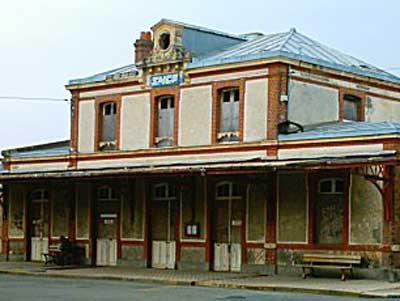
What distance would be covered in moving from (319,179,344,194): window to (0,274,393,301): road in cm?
491

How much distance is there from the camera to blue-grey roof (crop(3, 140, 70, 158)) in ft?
117

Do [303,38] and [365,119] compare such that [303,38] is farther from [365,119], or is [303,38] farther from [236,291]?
[236,291]

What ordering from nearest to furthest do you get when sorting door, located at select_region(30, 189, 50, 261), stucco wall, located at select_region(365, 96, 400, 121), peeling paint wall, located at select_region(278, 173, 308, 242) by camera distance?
1. peeling paint wall, located at select_region(278, 173, 308, 242)
2. stucco wall, located at select_region(365, 96, 400, 121)
3. door, located at select_region(30, 189, 50, 261)

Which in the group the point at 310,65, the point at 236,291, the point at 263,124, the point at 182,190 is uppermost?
the point at 310,65

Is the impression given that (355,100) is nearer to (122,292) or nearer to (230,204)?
(230,204)

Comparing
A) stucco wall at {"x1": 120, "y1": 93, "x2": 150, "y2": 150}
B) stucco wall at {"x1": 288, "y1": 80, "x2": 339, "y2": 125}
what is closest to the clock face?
stucco wall at {"x1": 120, "y1": 93, "x2": 150, "y2": 150}

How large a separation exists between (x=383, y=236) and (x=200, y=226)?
6.61 metres

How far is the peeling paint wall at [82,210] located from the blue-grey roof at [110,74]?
363cm

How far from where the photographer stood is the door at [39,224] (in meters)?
Answer: 35.4

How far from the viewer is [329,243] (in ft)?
88.9

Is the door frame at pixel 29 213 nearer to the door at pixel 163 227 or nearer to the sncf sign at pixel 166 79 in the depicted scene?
the door at pixel 163 227

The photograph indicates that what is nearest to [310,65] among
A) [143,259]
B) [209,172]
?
[209,172]

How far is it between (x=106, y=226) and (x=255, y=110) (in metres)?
7.35

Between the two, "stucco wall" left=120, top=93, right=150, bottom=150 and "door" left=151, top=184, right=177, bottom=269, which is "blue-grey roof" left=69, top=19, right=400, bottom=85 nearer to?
"stucco wall" left=120, top=93, right=150, bottom=150
